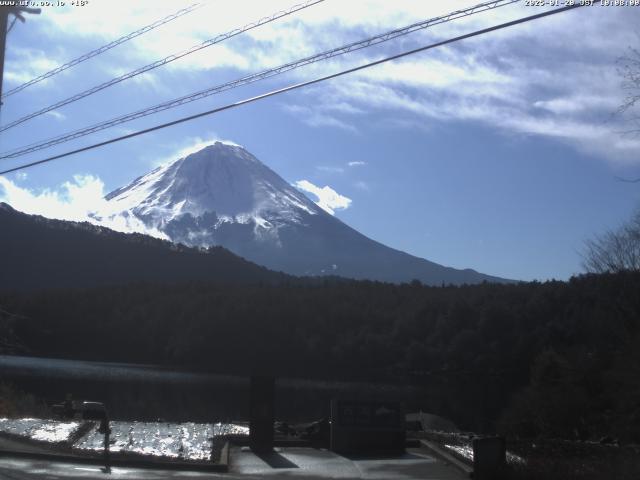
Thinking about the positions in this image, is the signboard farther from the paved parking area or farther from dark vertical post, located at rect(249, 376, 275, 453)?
dark vertical post, located at rect(249, 376, 275, 453)

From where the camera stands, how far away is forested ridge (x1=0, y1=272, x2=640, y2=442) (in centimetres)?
7638

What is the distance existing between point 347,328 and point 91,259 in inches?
2667

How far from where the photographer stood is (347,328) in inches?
4702

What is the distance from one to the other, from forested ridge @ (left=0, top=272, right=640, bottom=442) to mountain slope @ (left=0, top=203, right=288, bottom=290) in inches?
1010

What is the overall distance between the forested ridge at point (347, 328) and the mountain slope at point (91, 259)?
25.6 m

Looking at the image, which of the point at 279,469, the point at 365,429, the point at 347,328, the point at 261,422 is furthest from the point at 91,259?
the point at 279,469

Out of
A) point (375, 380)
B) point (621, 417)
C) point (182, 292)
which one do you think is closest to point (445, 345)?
point (375, 380)

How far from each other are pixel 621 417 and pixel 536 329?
193 ft

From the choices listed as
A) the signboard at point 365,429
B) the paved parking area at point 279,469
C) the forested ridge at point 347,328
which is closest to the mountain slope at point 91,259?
the forested ridge at point 347,328

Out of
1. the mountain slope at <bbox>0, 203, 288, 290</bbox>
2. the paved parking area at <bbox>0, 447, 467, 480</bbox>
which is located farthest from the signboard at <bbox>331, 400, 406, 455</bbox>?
the mountain slope at <bbox>0, 203, 288, 290</bbox>

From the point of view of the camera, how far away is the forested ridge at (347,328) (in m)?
76.4

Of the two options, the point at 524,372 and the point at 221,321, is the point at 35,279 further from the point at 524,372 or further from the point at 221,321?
the point at 524,372

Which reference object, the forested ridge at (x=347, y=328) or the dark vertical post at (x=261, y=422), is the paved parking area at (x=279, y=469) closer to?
the dark vertical post at (x=261, y=422)

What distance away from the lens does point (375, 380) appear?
92250mm
